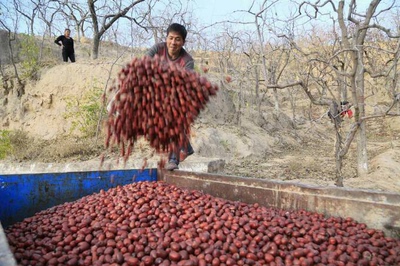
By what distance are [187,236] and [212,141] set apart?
23.5 ft

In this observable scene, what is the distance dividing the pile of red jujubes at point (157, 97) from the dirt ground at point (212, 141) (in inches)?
157

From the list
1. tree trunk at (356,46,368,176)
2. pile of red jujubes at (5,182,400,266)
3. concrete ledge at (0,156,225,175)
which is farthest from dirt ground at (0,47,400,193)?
pile of red jujubes at (5,182,400,266)

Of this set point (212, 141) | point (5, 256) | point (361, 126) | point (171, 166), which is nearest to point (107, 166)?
point (171, 166)

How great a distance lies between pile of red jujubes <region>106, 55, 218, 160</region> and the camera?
112 inches

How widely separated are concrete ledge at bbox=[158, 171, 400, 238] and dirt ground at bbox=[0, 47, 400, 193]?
3.26m

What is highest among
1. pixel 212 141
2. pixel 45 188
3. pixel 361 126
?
pixel 361 126

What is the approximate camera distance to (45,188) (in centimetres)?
332

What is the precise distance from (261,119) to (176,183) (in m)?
11.3

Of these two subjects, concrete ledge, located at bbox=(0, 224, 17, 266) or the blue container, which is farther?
the blue container

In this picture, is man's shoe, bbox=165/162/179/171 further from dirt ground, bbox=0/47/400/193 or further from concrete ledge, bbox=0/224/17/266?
dirt ground, bbox=0/47/400/193

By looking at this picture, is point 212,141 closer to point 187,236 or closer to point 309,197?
point 309,197

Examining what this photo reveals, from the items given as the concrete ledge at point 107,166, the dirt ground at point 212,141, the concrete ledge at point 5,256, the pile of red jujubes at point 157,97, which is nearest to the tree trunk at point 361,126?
the dirt ground at point 212,141

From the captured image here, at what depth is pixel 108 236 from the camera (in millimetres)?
2490

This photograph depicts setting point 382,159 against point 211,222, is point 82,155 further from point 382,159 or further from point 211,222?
point 382,159
